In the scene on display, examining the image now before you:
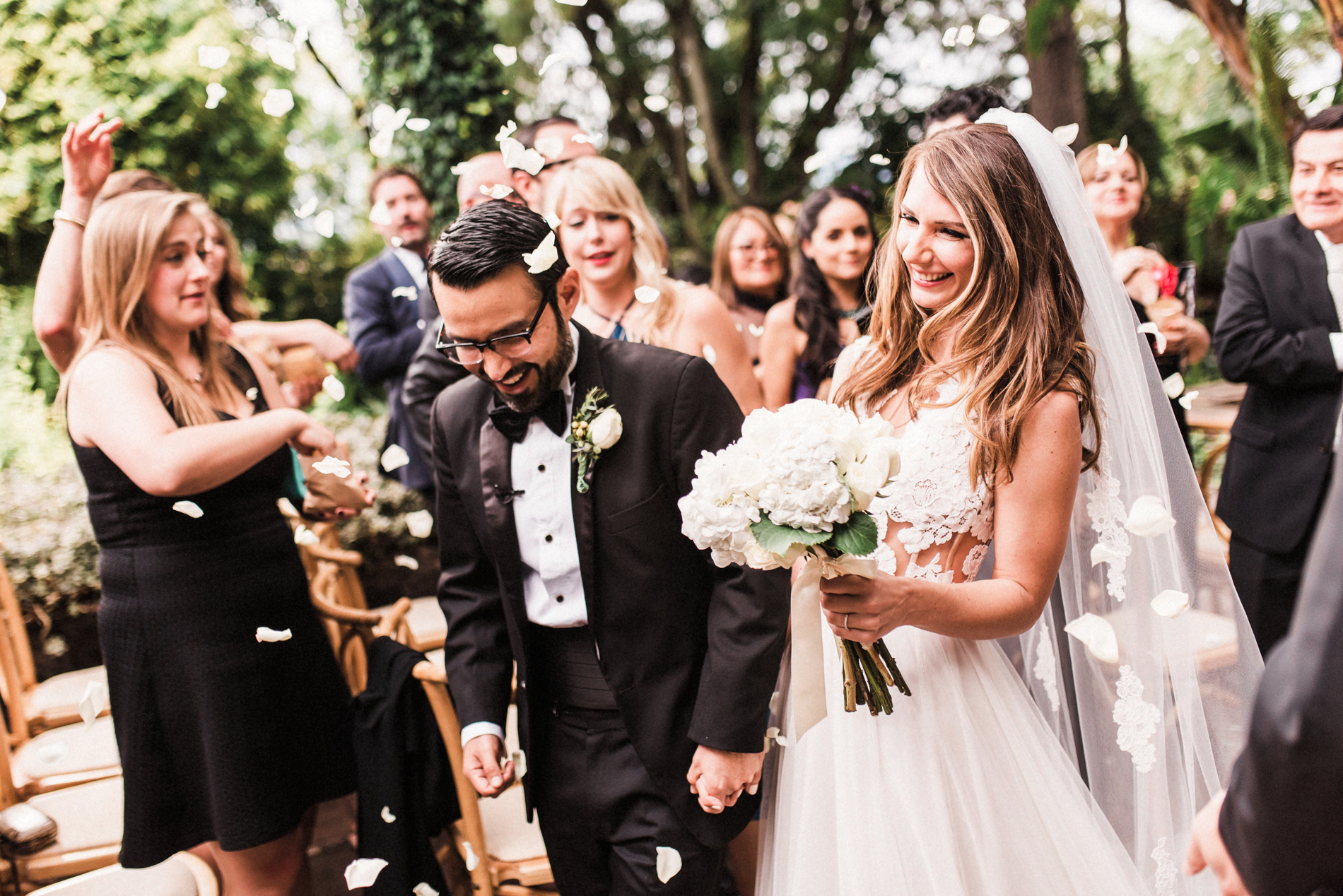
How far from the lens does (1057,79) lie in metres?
7.47

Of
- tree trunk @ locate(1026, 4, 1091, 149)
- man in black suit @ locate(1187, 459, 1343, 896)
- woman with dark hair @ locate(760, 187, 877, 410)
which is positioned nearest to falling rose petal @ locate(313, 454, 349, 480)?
woman with dark hair @ locate(760, 187, 877, 410)

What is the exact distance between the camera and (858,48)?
1255 cm

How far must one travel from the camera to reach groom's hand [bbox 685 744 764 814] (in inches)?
72.9

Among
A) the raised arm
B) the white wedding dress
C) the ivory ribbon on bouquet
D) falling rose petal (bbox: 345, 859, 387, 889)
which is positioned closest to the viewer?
the ivory ribbon on bouquet

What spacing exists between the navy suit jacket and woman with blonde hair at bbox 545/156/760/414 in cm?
153

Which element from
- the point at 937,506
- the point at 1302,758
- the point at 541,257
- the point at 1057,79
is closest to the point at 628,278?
the point at 541,257

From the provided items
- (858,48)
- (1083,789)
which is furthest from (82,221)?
(858,48)

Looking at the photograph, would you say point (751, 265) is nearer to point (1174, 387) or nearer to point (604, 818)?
point (1174, 387)

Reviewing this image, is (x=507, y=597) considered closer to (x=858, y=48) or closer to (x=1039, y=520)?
(x=1039, y=520)

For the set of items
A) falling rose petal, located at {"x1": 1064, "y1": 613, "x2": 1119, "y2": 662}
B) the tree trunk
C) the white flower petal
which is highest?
the tree trunk

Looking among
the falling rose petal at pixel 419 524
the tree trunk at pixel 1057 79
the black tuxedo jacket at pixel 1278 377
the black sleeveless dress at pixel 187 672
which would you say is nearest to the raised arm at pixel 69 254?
the black sleeveless dress at pixel 187 672

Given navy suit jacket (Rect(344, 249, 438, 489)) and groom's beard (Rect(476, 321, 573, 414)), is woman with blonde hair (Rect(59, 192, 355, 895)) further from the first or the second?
navy suit jacket (Rect(344, 249, 438, 489))

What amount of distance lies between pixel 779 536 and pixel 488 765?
1.10m

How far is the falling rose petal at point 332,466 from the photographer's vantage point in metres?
2.51
